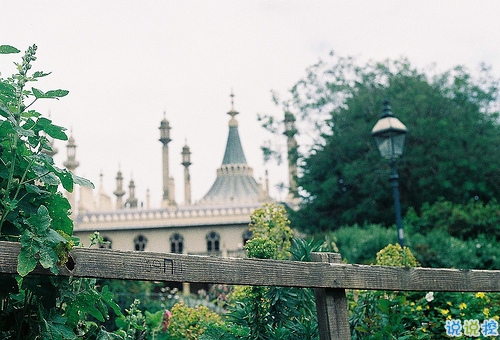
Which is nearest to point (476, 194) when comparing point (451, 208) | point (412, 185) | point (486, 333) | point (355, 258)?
point (412, 185)

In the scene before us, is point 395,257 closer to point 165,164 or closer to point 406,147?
point 406,147

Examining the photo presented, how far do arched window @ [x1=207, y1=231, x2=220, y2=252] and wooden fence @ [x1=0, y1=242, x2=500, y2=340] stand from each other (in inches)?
1388

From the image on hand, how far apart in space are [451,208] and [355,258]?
5.45m

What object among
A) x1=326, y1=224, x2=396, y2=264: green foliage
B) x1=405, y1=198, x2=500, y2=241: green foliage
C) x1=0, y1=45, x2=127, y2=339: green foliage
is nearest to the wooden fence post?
x1=0, y1=45, x2=127, y2=339: green foliage

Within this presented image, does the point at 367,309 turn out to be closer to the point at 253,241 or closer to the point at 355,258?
the point at 253,241

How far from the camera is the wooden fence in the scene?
2.14 metres

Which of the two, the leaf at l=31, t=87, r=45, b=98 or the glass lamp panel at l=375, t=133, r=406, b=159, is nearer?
the leaf at l=31, t=87, r=45, b=98

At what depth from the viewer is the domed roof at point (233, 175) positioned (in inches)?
1890

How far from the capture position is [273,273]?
7.99 feet

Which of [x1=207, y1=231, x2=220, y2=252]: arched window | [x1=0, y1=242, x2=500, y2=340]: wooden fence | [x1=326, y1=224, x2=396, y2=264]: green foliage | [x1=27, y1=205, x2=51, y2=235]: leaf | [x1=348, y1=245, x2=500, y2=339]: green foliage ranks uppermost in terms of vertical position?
[x1=207, y1=231, x2=220, y2=252]: arched window

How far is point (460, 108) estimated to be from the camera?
25.0 metres

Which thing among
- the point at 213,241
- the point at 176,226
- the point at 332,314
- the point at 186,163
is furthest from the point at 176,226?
the point at 332,314

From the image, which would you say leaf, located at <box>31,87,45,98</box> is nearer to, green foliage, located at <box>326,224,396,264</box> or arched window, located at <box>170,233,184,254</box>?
green foliage, located at <box>326,224,396,264</box>

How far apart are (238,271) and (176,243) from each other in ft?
119
